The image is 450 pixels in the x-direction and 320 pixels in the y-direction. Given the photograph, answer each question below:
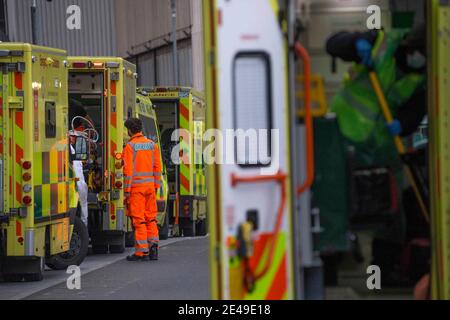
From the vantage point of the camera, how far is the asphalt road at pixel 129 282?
12406 millimetres

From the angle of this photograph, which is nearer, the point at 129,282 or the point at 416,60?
the point at 416,60

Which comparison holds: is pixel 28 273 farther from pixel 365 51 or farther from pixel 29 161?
pixel 365 51

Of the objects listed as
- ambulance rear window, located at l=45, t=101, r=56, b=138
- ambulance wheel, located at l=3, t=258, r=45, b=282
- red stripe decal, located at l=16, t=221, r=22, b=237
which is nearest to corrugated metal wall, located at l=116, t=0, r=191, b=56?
ambulance rear window, located at l=45, t=101, r=56, b=138

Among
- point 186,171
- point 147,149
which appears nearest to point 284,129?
point 147,149

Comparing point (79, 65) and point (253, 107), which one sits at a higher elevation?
point (79, 65)

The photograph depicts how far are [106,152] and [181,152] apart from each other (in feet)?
17.2

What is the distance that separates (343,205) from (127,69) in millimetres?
13345

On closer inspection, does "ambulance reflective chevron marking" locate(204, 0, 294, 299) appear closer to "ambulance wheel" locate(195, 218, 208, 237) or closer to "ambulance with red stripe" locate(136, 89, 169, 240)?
"ambulance with red stripe" locate(136, 89, 169, 240)

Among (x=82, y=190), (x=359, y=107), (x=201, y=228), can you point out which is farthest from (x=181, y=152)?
(x=359, y=107)

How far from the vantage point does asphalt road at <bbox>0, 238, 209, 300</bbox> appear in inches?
488

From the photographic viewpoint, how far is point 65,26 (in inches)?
1736

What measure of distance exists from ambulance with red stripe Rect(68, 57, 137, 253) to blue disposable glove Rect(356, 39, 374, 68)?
1225 cm

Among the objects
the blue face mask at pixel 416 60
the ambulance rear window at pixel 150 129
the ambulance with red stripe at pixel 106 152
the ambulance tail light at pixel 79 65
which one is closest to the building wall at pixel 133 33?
the ambulance rear window at pixel 150 129

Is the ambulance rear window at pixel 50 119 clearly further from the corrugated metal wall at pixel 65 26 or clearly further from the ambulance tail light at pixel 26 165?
the corrugated metal wall at pixel 65 26
